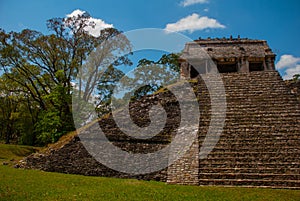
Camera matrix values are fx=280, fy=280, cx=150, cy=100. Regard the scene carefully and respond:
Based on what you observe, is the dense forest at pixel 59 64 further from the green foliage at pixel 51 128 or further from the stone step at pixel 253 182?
the stone step at pixel 253 182

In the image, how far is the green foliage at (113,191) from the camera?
6215 mm

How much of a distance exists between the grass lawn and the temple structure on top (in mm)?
12281

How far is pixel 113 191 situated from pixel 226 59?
14.8 metres

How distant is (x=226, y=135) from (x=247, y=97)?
11.1 feet

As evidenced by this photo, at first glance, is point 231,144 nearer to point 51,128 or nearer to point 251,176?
point 251,176

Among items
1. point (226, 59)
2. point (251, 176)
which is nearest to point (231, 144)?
point (251, 176)

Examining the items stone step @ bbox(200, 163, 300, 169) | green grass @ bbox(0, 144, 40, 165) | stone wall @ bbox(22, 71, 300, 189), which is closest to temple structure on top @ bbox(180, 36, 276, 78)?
stone wall @ bbox(22, 71, 300, 189)

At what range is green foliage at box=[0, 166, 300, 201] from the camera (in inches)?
245

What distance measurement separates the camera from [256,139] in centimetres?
1000

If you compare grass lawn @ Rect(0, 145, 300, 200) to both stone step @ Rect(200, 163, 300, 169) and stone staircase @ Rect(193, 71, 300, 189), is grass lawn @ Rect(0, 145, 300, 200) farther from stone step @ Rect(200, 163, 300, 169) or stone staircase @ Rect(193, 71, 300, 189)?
stone step @ Rect(200, 163, 300, 169)

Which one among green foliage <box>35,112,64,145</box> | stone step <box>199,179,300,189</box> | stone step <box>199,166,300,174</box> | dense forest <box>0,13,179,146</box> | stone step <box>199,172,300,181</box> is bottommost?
stone step <box>199,179,300,189</box>

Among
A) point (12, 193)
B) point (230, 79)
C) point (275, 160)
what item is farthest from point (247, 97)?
point (12, 193)

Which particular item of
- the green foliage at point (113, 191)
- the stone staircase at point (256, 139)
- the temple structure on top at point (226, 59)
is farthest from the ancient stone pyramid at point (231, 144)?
the temple structure on top at point (226, 59)

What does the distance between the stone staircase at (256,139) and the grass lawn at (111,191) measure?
81 cm
